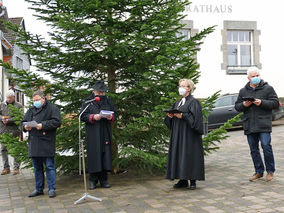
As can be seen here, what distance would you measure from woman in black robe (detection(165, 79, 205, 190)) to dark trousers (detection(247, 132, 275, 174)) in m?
1.01

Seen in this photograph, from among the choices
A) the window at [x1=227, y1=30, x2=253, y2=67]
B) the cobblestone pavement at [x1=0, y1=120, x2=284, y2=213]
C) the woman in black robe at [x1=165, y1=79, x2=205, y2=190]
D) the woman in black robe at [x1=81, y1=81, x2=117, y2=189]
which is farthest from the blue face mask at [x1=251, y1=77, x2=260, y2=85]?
the window at [x1=227, y1=30, x2=253, y2=67]

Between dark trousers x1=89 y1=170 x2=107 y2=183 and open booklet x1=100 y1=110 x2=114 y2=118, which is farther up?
open booklet x1=100 y1=110 x2=114 y2=118

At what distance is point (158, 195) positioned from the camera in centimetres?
593

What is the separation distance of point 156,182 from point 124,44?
2.50 meters

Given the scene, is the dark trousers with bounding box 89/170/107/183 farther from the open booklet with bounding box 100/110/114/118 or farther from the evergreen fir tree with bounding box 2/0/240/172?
the open booklet with bounding box 100/110/114/118

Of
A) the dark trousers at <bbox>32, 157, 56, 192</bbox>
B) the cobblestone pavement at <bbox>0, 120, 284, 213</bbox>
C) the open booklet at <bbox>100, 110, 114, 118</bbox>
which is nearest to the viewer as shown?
the cobblestone pavement at <bbox>0, 120, 284, 213</bbox>

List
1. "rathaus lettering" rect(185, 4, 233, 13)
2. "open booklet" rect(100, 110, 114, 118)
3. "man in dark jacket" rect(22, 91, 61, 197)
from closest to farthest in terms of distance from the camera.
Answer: "open booklet" rect(100, 110, 114, 118), "man in dark jacket" rect(22, 91, 61, 197), "rathaus lettering" rect(185, 4, 233, 13)

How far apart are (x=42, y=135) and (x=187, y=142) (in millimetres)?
2294

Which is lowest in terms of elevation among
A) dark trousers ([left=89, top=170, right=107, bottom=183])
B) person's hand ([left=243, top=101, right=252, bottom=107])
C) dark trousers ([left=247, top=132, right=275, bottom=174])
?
dark trousers ([left=89, top=170, right=107, bottom=183])

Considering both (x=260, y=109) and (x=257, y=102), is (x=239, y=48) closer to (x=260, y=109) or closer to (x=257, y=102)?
(x=260, y=109)

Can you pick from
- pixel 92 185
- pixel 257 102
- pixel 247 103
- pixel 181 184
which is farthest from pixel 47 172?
pixel 257 102

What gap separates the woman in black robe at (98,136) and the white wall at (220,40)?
13.2 metres

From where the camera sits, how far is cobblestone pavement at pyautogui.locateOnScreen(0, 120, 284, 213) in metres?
5.18

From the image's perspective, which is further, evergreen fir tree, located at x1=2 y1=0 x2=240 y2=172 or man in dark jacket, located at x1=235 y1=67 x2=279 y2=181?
evergreen fir tree, located at x1=2 y1=0 x2=240 y2=172
